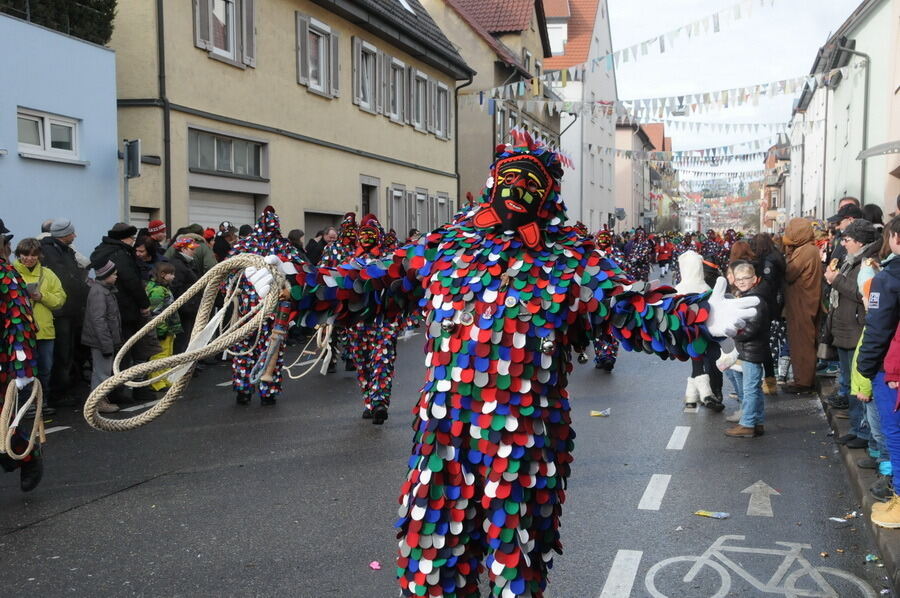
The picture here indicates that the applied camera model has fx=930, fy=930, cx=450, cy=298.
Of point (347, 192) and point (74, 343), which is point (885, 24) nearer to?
point (347, 192)

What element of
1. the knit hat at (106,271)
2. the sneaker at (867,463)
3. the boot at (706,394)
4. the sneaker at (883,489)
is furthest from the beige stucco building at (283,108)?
the sneaker at (883,489)

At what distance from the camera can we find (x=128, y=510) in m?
5.81

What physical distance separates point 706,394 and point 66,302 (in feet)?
21.9

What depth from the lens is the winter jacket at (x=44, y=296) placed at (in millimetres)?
8898

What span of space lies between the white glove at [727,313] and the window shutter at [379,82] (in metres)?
20.4

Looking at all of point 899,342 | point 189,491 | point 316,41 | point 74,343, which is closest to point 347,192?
point 316,41

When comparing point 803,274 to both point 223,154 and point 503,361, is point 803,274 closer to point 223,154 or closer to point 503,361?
point 503,361

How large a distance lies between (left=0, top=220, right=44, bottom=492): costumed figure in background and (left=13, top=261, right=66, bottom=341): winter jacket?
9.01 ft

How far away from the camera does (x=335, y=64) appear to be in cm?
2042

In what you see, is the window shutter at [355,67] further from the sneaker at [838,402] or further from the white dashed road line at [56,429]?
the sneaker at [838,402]

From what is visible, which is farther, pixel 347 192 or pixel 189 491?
pixel 347 192

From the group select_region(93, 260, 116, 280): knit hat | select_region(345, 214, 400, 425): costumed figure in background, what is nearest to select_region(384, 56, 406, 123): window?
select_region(93, 260, 116, 280): knit hat

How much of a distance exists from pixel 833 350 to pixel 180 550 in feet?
20.0

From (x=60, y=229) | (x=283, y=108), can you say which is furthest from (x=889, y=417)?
(x=283, y=108)
